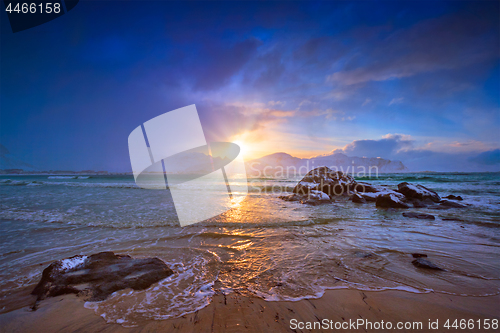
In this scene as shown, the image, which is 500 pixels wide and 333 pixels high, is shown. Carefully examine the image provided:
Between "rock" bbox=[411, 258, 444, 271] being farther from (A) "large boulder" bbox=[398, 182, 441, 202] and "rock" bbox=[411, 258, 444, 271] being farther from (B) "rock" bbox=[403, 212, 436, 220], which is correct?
(A) "large boulder" bbox=[398, 182, 441, 202]

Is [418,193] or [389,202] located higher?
[418,193]

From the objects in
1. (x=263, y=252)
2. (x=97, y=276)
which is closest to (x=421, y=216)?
(x=263, y=252)

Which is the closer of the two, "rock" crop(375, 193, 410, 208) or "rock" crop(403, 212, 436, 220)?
"rock" crop(403, 212, 436, 220)

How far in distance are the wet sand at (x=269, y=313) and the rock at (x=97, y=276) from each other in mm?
178

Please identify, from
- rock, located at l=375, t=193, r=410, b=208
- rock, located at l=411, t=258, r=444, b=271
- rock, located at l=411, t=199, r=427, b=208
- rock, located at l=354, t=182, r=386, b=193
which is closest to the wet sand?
rock, located at l=411, t=258, r=444, b=271

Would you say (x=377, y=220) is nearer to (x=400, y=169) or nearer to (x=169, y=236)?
(x=169, y=236)

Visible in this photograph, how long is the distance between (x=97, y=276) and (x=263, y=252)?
2787 millimetres

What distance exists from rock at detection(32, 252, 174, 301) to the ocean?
0.17 meters

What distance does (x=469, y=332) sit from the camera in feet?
6.18

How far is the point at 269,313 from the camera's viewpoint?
2.10m

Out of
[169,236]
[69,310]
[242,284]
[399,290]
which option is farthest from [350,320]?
[169,236]

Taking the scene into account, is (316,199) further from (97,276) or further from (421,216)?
(97,276)

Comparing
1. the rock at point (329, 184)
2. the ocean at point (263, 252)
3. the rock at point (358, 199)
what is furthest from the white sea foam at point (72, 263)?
the rock at point (329, 184)

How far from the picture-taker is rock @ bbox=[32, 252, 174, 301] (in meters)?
2.52
